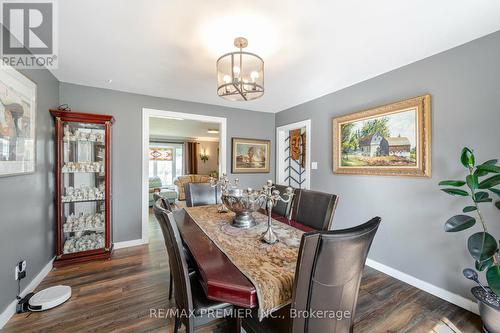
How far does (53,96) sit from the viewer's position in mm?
2645

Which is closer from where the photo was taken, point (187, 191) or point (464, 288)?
point (464, 288)

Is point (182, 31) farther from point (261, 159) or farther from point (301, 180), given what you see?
point (301, 180)

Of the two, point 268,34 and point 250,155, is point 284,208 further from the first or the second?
point 250,155

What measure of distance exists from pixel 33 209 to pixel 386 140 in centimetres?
394

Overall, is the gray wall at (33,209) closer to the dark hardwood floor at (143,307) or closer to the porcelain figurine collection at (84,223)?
the porcelain figurine collection at (84,223)

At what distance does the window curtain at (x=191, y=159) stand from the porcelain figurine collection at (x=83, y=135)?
5688 mm

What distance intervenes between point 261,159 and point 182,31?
293 cm

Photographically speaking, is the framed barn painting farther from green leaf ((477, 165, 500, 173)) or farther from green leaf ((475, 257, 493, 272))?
green leaf ((475, 257, 493, 272))

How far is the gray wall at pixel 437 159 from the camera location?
1820 millimetres

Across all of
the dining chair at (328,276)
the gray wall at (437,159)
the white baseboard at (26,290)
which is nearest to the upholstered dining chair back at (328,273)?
the dining chair at (328,276)

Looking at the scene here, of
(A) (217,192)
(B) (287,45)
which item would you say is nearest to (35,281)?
(A) (217,192)

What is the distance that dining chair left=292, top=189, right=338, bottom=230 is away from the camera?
1.76m

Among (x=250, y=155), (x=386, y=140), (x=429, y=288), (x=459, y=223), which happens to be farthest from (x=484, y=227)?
(x=250, y=155)

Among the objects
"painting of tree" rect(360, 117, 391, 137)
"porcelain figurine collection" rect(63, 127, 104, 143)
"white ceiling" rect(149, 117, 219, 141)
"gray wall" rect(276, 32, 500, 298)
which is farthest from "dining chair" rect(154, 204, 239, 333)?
"white ceiling" rect(149, 117, 219, 141)
